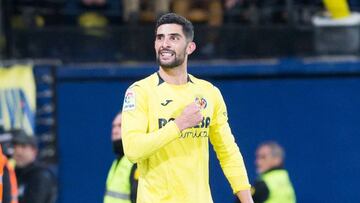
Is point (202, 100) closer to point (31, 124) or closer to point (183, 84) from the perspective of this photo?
point (183, 84)

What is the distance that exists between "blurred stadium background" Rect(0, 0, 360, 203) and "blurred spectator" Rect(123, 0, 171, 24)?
0.37 meters

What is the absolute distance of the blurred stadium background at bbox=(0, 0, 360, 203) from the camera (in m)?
11.2

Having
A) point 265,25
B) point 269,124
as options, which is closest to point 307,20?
point 265,25

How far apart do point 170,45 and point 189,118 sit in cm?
41

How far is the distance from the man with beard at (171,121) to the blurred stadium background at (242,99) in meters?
4.87

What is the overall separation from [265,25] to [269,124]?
1121mm

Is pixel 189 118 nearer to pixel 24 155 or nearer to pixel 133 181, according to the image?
pixel 133 181

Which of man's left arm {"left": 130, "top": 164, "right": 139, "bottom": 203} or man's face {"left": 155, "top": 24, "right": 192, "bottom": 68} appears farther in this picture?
man's left arm {"left": 130, "top": 164, "right": 139, "bottom": 203}

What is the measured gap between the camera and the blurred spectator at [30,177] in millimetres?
9500

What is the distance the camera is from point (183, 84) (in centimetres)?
632

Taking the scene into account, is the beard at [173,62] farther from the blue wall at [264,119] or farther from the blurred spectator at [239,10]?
the blurred spectator at [239,10]

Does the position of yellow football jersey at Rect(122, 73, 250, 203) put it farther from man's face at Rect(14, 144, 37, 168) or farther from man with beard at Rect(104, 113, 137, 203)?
man's face at Rect(14, 144, 37, 168)

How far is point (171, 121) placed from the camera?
6.09 meters

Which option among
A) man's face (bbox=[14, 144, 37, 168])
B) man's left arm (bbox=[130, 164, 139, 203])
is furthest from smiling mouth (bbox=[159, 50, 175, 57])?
man's face (bbox=[14, 144, 37, 168])
